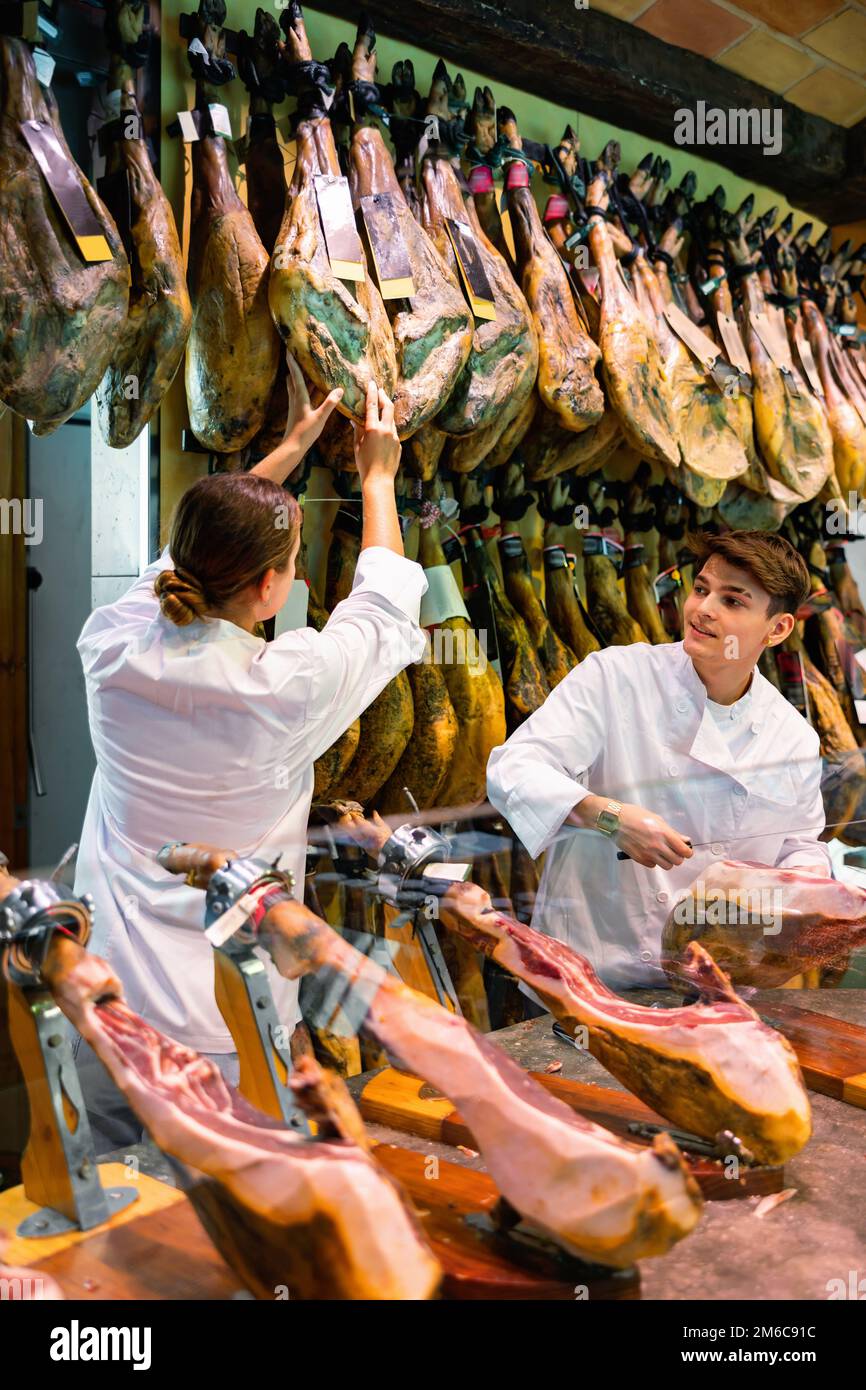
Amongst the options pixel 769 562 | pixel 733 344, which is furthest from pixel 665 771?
pixel 733 344

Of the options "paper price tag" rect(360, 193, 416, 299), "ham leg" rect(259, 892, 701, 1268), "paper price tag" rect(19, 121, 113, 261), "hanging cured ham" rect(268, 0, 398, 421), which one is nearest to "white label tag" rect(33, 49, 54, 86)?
"paper price tag" rect(19, 121, 113, 261)

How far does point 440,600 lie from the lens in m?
3.33

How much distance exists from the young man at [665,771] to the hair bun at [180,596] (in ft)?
1.96

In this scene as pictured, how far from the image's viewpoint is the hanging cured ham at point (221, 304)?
282cm

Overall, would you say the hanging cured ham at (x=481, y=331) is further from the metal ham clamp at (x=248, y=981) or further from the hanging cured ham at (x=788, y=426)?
the metal ham clamp at (x=248, y=981)

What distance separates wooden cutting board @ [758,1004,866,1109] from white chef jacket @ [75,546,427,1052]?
28.1 inches

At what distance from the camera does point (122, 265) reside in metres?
2.42

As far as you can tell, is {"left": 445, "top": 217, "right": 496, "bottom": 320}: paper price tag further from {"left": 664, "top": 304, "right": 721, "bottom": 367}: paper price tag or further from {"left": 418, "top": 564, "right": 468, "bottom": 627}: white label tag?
{"left": 664, "top": 304, "right": 721, "bottom": 367}: paper price tag

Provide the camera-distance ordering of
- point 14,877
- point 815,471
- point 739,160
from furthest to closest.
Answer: point 739,160
point 815,471
point 14,877

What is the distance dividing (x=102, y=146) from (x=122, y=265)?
0.53m

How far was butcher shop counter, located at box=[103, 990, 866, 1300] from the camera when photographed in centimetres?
113
